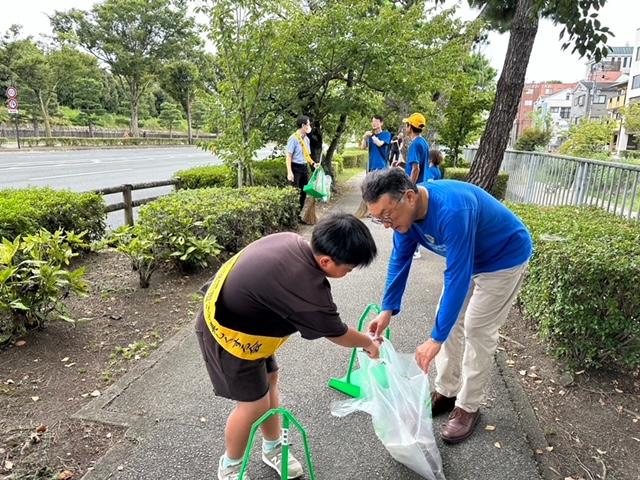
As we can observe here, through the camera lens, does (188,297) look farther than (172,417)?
Yes

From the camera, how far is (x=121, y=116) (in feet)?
167

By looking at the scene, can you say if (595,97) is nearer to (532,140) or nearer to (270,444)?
(532,140)

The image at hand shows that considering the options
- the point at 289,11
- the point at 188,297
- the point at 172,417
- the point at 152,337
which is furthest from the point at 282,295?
the point at 289,11

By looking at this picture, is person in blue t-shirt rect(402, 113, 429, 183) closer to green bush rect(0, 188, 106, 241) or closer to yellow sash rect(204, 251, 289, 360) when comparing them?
green bush rect(0, 188, 106, 241)

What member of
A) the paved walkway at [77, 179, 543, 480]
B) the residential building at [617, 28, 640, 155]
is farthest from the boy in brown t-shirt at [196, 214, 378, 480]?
the residential building at [617, 28, 640, 155]

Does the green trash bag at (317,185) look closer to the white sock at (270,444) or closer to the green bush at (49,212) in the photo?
the green bush at (49,212)

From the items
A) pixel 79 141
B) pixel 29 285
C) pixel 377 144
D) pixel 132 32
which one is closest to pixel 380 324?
pixel 29 285

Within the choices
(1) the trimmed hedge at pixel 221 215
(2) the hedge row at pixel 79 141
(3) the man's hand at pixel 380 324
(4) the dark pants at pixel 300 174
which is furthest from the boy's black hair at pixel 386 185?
(2) the hedge row at pixel 79 141

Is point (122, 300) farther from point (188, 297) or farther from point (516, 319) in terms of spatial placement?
point (516, 319)

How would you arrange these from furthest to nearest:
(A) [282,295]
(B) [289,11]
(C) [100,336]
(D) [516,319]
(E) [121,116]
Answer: (E) [121,116]
(B) [289,11]
(D) [516,319]
(C) [100,336]
(A) [282,295]

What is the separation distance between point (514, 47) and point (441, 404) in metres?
6.01

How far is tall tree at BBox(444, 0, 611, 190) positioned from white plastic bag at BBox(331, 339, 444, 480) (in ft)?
13.1

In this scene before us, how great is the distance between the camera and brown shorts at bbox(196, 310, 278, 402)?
191 cm

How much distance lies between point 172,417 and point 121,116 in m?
54.7
